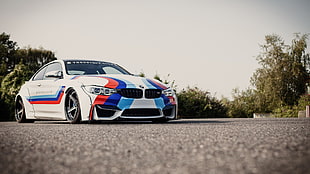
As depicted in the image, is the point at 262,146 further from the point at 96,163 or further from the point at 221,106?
the point at 221,106

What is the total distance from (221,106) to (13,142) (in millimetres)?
11942

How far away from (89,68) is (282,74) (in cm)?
3789

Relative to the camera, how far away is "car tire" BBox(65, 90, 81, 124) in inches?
306

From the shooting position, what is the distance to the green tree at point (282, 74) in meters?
42.2

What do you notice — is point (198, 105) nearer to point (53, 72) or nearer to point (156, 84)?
point (156, 84)

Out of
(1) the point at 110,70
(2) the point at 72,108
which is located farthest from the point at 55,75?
(1) the point at 110,70

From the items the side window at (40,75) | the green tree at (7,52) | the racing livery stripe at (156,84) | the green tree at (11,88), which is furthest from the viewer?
the green tree at (7,52)

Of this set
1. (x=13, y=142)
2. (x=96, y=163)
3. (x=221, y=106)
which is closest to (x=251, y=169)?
(x=96, y=163)

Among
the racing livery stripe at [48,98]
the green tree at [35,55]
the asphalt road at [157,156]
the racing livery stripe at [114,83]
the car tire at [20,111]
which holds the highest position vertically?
the green tree at [35,55]

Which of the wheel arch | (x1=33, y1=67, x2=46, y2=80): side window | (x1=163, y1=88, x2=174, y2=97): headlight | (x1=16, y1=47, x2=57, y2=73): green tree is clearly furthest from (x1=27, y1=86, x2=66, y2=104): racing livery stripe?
(x1=16, y1=47, x2=57, y2=73): green tree

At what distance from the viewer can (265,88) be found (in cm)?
4250

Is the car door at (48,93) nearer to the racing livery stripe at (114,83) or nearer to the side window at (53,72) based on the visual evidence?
the side window at (53,72)

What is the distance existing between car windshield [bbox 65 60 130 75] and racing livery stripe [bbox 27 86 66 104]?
20.9 inches

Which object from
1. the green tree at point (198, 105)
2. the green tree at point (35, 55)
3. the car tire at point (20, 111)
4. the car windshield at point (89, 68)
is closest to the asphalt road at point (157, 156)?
the car windshield at point (89, 68)
